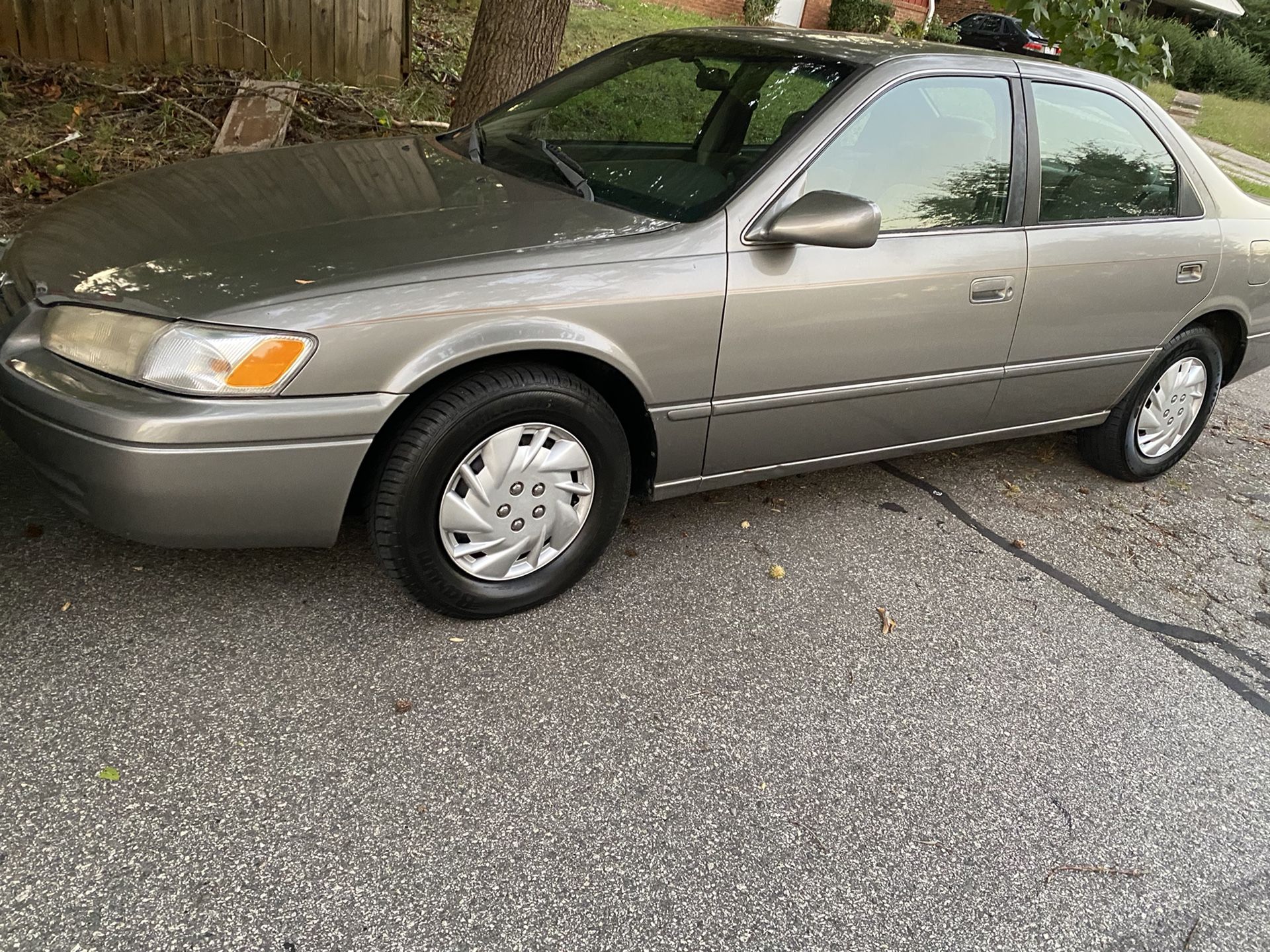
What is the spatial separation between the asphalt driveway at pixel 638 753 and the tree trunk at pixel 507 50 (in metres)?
3.50

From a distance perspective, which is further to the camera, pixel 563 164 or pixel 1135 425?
pixel 1135 425

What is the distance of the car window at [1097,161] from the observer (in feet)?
11.9

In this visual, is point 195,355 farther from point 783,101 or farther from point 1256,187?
point 1256,187

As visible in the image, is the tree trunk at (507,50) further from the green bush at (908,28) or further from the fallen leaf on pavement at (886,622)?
the green bush at (908,28)

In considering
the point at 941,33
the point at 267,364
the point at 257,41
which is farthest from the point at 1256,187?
the point at 267,364

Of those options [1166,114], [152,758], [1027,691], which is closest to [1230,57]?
[1166,114]

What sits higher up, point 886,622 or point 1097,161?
point 1097,161

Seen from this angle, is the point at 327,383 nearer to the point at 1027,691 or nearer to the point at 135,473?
the point at 135,473

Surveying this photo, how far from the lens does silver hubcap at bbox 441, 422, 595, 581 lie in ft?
9.11

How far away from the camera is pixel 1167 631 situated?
11.3 feet

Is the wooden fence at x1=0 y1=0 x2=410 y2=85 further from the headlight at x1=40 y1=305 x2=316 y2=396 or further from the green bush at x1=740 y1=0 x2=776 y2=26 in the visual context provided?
the green bush at x1=740 y1=0 x2=776 y2=26

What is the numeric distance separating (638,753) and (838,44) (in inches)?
96.9

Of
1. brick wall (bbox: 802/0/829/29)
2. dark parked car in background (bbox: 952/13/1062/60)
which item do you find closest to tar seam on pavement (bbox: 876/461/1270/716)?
brick wall (bbox: 802/0/829/29)

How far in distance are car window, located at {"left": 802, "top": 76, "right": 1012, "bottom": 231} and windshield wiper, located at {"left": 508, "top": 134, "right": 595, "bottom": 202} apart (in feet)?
2.20
